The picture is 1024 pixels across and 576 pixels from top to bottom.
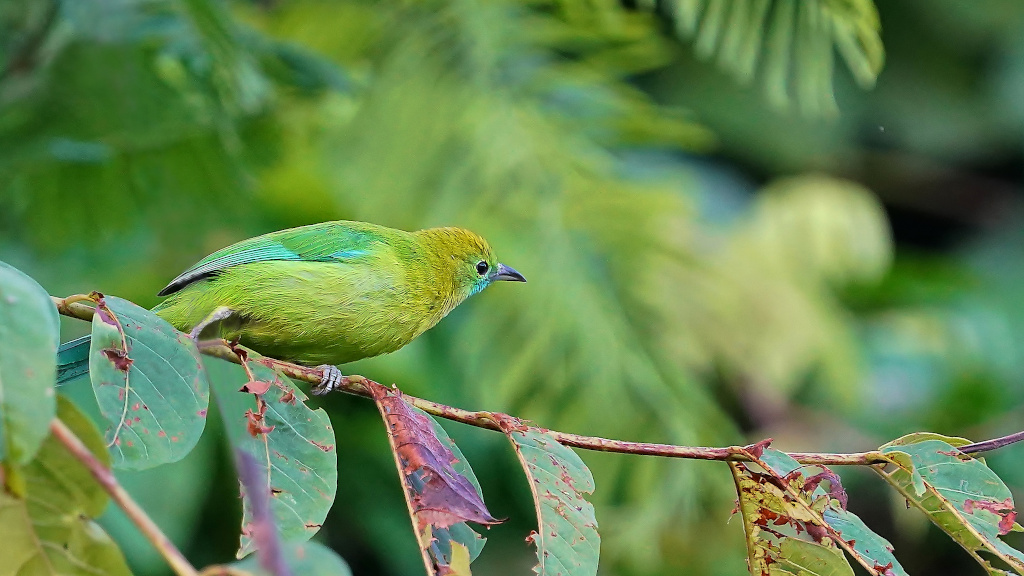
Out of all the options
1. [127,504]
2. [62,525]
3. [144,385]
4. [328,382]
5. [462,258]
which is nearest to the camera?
[127,504]

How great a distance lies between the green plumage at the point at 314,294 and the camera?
261 cm

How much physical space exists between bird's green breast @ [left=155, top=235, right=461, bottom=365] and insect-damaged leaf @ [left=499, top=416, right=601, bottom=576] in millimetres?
1044

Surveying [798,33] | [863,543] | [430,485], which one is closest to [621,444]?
[430,485]

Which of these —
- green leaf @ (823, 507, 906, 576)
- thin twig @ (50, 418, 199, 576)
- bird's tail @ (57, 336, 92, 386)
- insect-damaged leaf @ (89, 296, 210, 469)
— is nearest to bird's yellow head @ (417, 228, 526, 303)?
bird's tail @ (57, 336, 92, 386)

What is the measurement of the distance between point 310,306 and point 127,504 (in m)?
1.54

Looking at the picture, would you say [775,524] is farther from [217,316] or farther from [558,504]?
[217,316]

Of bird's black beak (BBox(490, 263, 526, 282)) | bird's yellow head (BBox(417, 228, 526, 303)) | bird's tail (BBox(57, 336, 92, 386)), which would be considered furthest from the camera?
bird's black beak (BBox(490, 263, 526, 282))

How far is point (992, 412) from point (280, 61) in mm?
4515

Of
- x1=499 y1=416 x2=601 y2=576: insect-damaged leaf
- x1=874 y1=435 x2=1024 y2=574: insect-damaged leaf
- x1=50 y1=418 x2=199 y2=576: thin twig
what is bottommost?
x1=499 y1=416 x2=601 y2=576: insect-damaged leaf

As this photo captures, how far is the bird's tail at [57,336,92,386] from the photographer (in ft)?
7.50

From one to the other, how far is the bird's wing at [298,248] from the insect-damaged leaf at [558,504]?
1294 millimetres

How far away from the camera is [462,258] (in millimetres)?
3271

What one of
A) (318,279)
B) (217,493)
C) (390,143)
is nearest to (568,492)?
(318,279)

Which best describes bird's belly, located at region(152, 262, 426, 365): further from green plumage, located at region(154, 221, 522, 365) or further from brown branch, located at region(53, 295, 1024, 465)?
brown branch, located at region(53, 295, 1024, 465)
